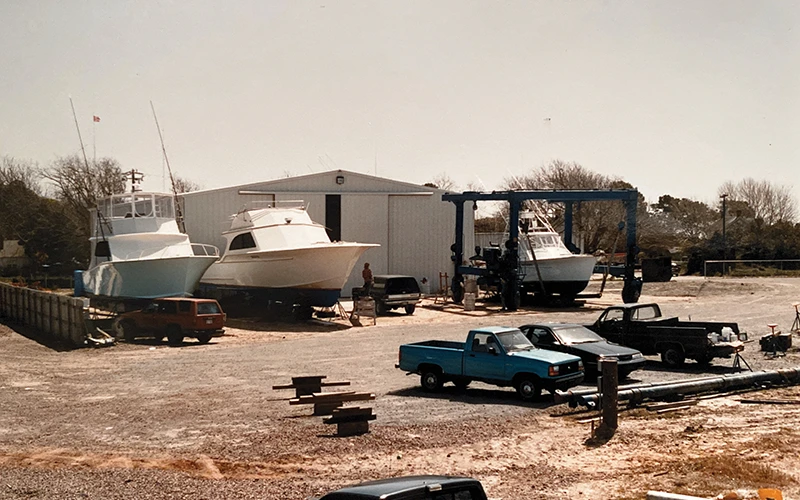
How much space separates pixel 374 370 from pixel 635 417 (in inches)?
306

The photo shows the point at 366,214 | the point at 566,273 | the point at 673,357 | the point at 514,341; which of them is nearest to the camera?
the point at 514,341

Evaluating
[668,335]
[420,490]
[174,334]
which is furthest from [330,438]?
[174,334]

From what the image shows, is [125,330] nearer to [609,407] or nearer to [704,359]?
[704,359]

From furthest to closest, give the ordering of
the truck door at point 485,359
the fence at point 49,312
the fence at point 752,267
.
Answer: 1. the fence at point 752,267
2. the fence at point 49,312
3. the truck door at point 485,359

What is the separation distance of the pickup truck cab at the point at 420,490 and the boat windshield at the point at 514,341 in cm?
990

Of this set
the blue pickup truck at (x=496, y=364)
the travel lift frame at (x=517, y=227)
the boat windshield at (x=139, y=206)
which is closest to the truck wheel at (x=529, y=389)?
the blue pickup truck at (x=496, y=364)

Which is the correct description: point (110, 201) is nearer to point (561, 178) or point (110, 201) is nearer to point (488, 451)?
point (488, 451)

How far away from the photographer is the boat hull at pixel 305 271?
106 feet

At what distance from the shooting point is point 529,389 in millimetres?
15719

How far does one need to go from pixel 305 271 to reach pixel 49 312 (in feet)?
31.8

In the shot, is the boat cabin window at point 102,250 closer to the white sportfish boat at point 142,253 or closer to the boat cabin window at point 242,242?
the white sportfish boat at point 142,253

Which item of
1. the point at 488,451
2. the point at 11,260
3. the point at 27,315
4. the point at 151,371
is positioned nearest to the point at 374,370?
the point at 151,371

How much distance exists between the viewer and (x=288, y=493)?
9.96 metres

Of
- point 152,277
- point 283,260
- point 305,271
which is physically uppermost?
point 283,260
